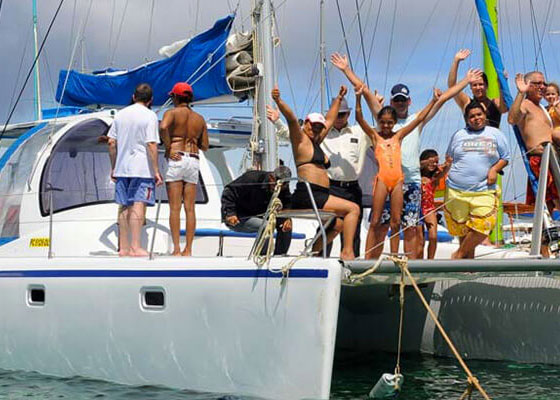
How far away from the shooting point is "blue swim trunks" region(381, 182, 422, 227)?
7344mm

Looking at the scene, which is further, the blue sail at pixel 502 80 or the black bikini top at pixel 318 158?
the blue sail at pixel 502 80

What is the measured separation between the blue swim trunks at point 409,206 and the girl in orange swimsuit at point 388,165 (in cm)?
18

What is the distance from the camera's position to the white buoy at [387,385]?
236 inches

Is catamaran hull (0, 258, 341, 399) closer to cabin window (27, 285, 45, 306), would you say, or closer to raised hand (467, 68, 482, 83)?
cabin window (27, 285, 45, 306)

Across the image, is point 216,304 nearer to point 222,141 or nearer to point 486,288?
point 486,288

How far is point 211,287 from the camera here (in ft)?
20.4

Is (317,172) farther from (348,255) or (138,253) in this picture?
(138,253)

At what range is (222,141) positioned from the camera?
10719mm

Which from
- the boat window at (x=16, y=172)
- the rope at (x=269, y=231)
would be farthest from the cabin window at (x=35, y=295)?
the rope at (x=269, y=231)

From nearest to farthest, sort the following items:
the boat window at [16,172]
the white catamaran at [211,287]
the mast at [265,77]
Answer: the white catamaran at [211,287] → the boat window at [16,172] → the mast at [265,77]

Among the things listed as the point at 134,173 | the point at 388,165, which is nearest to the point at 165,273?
the point at 134,173

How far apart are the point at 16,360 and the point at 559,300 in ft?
16.1

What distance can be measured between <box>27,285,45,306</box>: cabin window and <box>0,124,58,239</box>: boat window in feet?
3.53

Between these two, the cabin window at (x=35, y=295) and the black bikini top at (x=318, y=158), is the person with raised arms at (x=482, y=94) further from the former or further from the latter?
the cabin window at (x=35, y=295)
